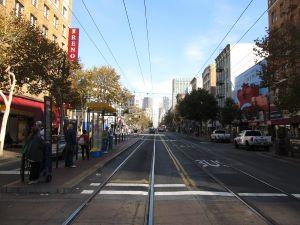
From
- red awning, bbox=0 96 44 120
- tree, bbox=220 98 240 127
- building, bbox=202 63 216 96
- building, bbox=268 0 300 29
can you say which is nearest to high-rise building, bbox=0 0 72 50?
red awning, bbox=0 96 44 120

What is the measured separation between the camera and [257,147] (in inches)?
1710

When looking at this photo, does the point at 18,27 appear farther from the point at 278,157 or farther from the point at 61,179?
the point at 278,157

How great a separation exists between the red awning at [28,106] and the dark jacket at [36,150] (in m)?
25.7

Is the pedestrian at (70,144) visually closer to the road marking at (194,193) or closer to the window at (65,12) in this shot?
the road marking at (194,193)

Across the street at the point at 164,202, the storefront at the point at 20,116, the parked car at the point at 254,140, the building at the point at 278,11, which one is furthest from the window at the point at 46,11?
the street at the point at 164,202

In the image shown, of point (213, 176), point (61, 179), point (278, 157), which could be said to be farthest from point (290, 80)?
point (61, 179)

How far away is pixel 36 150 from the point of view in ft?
42.4

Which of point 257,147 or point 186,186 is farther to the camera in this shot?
point 257,147

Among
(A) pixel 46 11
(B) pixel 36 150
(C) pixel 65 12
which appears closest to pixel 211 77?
(C) pixel 65 12

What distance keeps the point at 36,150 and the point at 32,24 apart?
2255cm

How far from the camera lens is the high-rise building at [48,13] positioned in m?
42.4

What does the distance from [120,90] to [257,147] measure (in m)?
29.6

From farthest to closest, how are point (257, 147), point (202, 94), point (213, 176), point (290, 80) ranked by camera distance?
point (202, 94) < point (257, 147) < point (290, 80) < point (213, 176)

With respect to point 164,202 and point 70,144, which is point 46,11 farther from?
point 164,202
